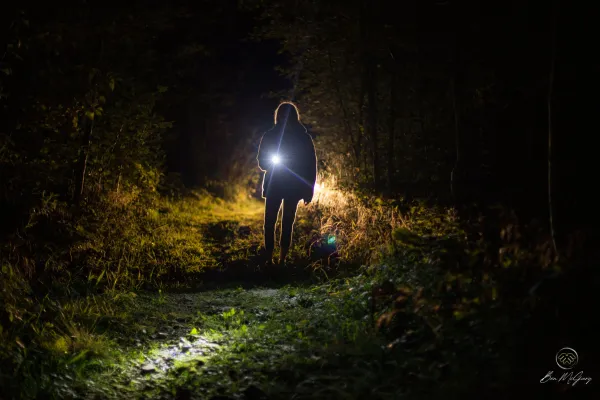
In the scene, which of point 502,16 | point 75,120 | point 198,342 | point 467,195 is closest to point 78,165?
point 75,120

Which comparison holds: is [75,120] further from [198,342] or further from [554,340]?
[554,340]

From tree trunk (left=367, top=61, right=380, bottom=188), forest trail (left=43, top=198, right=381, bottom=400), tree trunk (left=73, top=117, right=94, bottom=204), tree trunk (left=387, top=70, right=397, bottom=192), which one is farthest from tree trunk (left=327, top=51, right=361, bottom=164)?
tree trunk (left=73, top=117, right=94, bottom=204)

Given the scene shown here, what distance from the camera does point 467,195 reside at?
7.43m

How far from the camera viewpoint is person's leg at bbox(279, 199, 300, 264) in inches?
365

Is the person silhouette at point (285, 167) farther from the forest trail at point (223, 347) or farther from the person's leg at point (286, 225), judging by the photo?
the forest trail at point (223, 347)

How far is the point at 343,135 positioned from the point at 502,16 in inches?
281

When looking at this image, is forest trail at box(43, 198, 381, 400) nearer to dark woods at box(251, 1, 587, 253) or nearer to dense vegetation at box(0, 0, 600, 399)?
dense vegetation at box(0, 0, 600, 399)

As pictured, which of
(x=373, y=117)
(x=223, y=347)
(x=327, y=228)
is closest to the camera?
(x=223, y=347)

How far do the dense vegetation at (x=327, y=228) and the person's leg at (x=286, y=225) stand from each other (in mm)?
361

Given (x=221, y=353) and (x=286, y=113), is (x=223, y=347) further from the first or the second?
(x=286, y=113)

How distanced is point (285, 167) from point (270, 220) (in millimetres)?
1078

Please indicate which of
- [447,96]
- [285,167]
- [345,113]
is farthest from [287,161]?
[345,113]

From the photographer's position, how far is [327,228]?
31.6ft

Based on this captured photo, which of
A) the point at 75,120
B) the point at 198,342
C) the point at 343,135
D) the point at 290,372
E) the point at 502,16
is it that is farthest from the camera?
the point at 343,135
